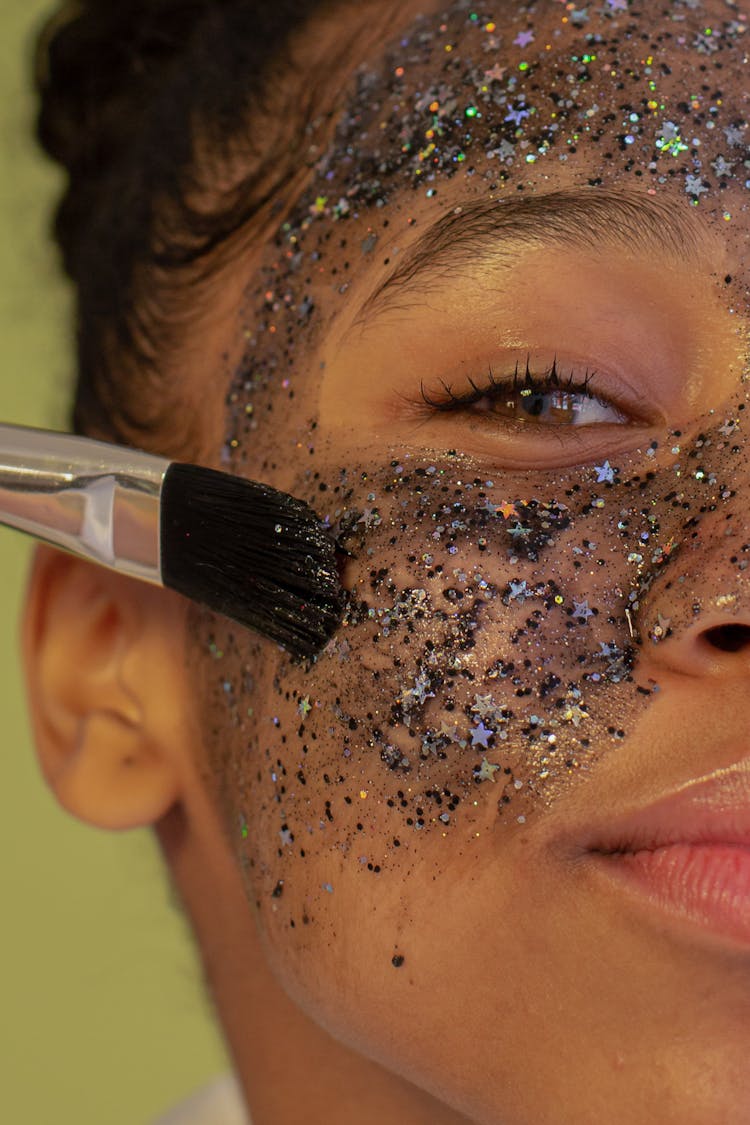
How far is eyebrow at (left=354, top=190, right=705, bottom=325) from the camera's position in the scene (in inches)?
26.3

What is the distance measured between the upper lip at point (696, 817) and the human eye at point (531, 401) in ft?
0.62

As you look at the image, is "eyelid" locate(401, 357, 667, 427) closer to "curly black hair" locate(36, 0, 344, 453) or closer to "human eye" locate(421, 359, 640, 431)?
"human eye" locate(421, 359, 640, 431)

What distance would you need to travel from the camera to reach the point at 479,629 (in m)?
0.64

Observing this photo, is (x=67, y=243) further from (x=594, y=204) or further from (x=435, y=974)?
(x=435, y=974)

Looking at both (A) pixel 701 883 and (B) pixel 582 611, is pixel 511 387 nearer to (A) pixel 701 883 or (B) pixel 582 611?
(B) pixel 582 611

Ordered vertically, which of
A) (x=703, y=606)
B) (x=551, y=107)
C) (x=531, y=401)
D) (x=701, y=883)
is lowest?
(x=701, y=883)

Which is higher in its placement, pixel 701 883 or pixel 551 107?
pixel 551 107

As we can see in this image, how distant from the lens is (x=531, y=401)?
70 centimetres

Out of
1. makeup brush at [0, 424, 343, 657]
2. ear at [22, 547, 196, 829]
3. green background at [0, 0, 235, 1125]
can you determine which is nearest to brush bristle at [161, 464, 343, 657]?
makeup brush at [0, 424, 343, 657]

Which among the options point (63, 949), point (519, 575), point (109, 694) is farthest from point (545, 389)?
point (63, 949)

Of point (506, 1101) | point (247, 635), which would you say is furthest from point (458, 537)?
point (506, 1101)

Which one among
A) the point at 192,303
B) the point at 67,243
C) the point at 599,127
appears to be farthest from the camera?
the point at 67,243

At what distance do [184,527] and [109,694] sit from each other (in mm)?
196

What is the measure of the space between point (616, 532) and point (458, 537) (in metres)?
0.07
